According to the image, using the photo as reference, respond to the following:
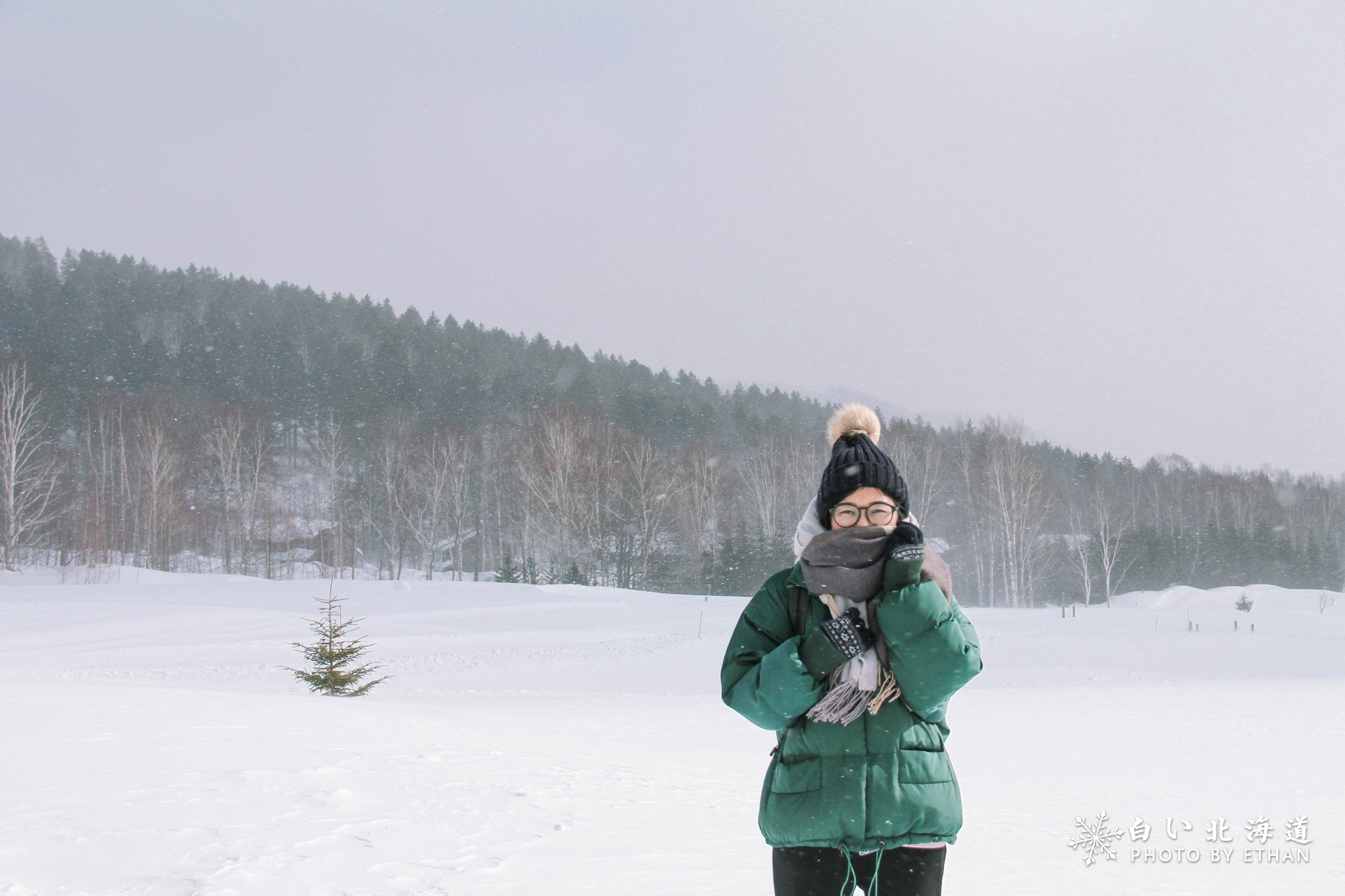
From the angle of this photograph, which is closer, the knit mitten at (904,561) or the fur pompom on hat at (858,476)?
the knit mitten at (904,561)

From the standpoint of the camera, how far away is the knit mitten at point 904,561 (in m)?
2.01

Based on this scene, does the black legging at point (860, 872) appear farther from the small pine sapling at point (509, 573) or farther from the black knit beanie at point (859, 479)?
the small pine sapling at point (509, 573)

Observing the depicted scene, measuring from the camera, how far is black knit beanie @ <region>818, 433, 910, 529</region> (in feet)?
7.22

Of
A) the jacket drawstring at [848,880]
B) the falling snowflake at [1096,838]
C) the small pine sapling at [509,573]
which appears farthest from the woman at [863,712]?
the small pine sapling at [509,573]

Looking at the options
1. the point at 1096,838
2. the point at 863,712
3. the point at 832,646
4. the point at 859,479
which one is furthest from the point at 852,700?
the point at 1096,838

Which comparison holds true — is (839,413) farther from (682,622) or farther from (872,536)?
(682,622)

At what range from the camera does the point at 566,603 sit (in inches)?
1268

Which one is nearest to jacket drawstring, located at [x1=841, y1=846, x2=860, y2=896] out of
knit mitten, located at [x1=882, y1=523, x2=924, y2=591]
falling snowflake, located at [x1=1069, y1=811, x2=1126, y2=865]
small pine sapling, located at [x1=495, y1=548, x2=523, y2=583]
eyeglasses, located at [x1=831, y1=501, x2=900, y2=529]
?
knit mitten, located at [x1=882, y1=523, x2=924, y2=591]

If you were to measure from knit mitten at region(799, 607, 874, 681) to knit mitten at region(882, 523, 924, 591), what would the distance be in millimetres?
128

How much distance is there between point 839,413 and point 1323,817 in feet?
21.4

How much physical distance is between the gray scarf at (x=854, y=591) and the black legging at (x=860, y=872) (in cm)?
32

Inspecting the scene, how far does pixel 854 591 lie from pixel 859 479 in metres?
0.31

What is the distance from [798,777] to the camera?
6.84ft

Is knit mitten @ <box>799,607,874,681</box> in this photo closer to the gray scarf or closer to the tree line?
the gray scarf
